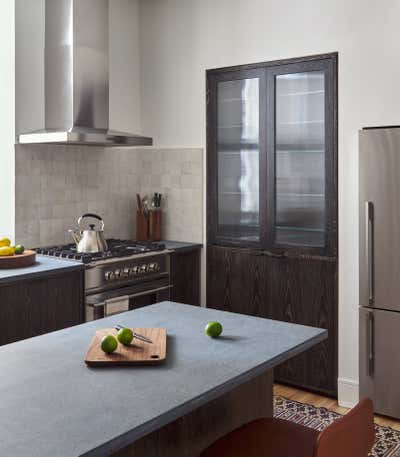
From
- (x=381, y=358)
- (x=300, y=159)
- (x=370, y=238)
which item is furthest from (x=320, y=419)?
(x=300, y=159)

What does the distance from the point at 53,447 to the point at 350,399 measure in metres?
3.03

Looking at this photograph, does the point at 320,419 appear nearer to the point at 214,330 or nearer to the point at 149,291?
the point at 149,291

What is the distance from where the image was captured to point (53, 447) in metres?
1.39

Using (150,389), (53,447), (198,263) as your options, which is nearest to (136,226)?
(198,263)

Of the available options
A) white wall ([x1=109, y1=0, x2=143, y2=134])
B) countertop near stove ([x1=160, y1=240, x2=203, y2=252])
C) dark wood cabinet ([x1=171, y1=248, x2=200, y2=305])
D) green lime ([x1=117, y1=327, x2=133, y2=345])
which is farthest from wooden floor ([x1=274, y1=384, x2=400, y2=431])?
white wall ([x1=109, y1=0, x2=143, y2=134])

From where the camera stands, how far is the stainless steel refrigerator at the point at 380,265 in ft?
12.0

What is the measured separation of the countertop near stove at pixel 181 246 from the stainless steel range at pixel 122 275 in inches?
3.6

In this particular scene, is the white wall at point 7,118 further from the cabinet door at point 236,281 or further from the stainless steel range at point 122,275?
the cabinet door at point 236,281

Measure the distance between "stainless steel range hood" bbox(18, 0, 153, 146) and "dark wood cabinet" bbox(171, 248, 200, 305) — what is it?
3.14 ft

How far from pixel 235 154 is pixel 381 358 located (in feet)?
5.95

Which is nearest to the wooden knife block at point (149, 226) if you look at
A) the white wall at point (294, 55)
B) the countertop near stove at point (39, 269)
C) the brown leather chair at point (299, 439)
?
the white wall at point (294, 55)

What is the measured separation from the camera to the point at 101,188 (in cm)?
490

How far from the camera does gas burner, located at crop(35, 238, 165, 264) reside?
156 inches

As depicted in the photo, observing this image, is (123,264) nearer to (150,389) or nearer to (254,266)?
(254,266)
